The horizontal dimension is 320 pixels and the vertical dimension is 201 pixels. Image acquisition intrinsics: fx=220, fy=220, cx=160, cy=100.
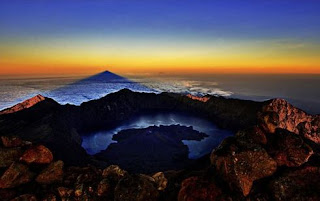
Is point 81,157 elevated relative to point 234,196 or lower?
lower

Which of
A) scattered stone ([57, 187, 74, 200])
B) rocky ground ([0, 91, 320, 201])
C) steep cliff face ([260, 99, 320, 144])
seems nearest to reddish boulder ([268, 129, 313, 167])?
rocky ground ([0, 91, 320, 201])

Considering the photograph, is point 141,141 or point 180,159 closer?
point 180,159

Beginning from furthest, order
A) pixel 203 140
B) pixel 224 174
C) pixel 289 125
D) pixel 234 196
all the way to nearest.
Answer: pixel 203 140
pixel 289 125
pixel 224 174
pixel 234 196

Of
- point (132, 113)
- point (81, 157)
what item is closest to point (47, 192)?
point (81, 157)

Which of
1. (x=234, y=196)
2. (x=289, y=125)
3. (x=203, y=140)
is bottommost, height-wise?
(x=203, y=140)

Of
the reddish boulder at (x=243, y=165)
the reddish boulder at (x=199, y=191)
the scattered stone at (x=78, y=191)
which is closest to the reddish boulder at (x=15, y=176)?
the scattered stone at (x=78, y=191)

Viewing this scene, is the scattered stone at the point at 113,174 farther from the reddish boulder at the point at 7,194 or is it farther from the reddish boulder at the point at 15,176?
the reddish boulder at the point at 7,194

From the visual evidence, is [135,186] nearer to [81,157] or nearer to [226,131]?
[81,157]

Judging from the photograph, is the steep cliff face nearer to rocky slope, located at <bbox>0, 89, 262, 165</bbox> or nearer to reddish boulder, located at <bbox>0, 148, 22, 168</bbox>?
rocky slope, located at <bbox>0, 89, 262, 165</bbox>
